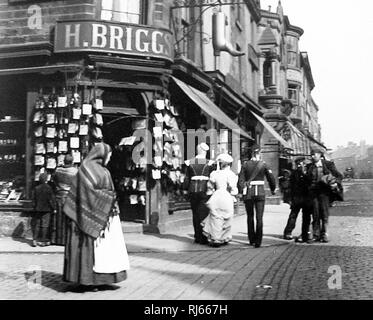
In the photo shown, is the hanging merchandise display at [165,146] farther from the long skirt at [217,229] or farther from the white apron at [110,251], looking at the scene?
the white apron at [110,251]

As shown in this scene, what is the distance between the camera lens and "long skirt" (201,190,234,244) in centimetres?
978

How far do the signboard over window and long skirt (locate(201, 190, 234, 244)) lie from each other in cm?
385

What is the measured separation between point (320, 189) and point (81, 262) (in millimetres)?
6036

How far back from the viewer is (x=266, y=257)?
27.8 feet

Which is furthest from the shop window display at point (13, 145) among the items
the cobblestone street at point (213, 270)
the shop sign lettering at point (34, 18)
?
the cobblestone street at point (213, 270)

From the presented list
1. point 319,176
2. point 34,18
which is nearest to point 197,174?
point 319,176

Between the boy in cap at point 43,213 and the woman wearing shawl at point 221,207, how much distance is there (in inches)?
122

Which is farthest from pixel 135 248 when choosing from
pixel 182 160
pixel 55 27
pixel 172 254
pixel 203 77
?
pixel 203 77

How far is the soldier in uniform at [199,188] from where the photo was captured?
10.2 m

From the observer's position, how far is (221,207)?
9.82m
